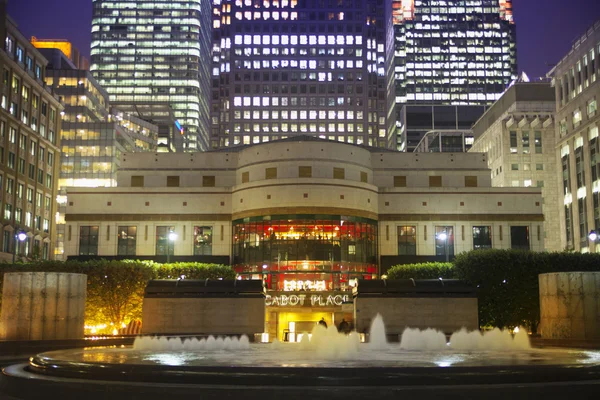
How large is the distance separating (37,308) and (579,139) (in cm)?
10352

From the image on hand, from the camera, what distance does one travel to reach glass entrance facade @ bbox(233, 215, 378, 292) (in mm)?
78062

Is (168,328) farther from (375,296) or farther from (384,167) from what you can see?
(384,167)

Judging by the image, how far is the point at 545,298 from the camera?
3447cm

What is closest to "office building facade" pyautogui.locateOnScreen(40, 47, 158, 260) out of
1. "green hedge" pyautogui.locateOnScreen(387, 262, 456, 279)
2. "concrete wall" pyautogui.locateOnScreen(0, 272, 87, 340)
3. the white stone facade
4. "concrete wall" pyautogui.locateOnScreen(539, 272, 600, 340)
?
the white stone facade

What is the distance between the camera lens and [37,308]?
106 ft

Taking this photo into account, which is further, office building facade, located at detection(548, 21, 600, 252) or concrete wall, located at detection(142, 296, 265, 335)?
office building facade, located at detection(548, 21, 600, 252)

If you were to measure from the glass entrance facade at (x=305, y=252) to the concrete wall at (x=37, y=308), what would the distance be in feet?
149

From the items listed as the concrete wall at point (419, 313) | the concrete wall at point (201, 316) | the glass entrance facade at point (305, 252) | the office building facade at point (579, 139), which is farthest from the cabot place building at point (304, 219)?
the concrete wall at point (201, 316)

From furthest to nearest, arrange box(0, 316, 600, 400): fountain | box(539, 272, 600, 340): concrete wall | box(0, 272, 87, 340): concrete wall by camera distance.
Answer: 1. box(539, 272, 600, 340): concrete wall
2. box(0, 272, 87, 340): concrete wall
3. box(0, 316, 600, 400): fountain

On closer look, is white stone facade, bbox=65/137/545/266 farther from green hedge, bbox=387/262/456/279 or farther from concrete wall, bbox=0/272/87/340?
concrete wall, bbox=0/272/87/340

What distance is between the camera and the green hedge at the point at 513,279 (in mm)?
45688

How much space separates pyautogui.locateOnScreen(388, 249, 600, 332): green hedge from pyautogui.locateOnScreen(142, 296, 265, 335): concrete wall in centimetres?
1469

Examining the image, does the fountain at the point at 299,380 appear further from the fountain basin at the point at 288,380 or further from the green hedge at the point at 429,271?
the green hedge at the point at 429,271

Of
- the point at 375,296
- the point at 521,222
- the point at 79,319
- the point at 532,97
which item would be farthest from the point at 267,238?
the point at 532,97
